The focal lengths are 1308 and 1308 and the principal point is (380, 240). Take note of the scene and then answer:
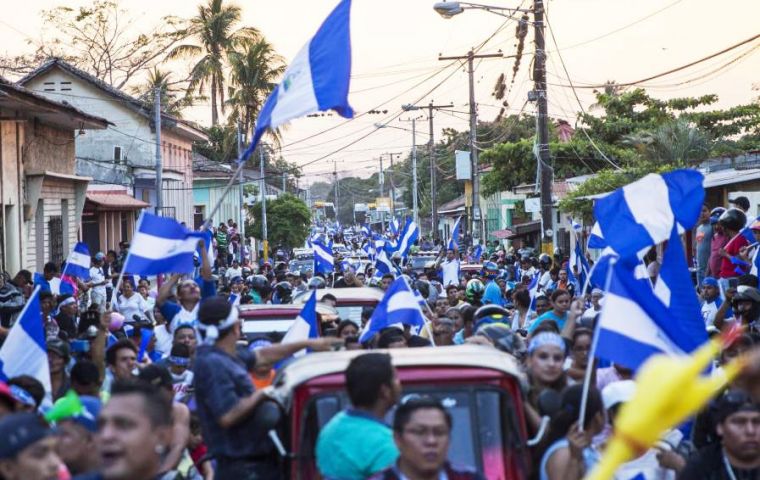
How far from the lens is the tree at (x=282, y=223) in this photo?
2569 inches

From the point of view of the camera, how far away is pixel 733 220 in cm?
1697

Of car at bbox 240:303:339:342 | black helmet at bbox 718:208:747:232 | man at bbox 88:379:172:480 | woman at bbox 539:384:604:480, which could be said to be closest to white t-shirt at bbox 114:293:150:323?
car at bbox 240:303:339:342

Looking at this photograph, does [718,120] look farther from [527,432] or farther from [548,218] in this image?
[527,432]

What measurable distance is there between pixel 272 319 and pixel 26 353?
422 centimetres

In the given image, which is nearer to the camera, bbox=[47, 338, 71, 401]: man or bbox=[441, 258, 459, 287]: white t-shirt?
bbox=[47, 338, 71, 401]: man

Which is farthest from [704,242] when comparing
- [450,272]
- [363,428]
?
[363,428]

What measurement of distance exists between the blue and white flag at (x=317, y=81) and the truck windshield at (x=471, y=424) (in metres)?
3.77

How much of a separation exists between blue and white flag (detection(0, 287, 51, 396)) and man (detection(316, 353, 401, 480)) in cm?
321

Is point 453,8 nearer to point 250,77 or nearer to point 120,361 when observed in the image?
point 120,361

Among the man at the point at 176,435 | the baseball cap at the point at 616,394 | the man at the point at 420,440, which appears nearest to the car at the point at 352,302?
the man at the point at 176,435

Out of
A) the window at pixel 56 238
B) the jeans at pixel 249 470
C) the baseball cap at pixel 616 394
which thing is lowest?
the jeans at pixel 249 470

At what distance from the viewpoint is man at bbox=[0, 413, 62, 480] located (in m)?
4.26

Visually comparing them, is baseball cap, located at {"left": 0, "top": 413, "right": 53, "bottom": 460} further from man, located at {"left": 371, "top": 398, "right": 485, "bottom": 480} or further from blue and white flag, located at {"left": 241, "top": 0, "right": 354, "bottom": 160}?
blue and white flag, located at {"left": 241, "top": 0, "right": 354, "bottom": 160}

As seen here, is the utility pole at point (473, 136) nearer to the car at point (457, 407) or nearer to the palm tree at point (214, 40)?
the palm tree at point (214, 40)
